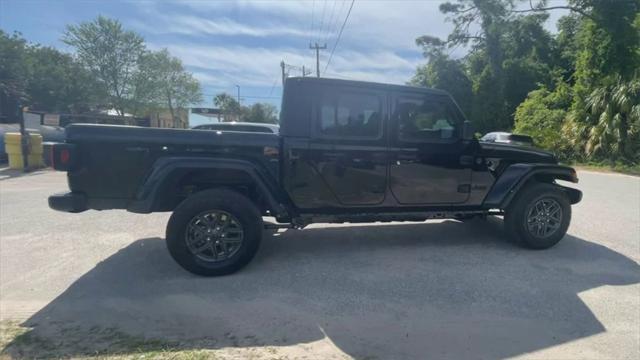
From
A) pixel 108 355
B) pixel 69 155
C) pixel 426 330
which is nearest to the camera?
pixel 108 355

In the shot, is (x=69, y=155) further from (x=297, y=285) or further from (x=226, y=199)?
(x=297, y=285)

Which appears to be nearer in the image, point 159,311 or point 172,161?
point 159,311

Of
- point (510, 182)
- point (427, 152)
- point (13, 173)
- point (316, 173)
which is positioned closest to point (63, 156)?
point (316, 173)

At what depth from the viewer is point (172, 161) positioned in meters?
3.99

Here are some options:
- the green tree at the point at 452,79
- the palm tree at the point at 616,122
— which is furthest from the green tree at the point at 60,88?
the palm tree at the point at 616,122

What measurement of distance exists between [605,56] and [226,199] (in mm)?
19776

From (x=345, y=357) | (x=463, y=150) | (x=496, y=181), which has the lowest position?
(x=345, y=357)

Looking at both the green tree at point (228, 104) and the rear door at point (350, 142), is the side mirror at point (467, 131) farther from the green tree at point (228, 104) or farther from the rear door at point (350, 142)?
the green tree at point (228, 104)

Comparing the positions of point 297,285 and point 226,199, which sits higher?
point 226,199

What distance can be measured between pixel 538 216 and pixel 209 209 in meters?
4.02

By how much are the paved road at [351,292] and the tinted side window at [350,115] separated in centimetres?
149

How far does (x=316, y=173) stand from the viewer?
14.5 feet

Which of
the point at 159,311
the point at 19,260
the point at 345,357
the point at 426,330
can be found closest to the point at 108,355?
the point at 159,311

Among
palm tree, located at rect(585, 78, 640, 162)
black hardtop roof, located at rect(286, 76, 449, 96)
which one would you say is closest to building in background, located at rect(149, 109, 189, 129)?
palm tree, located at rect(585, 78, 640, 162)
